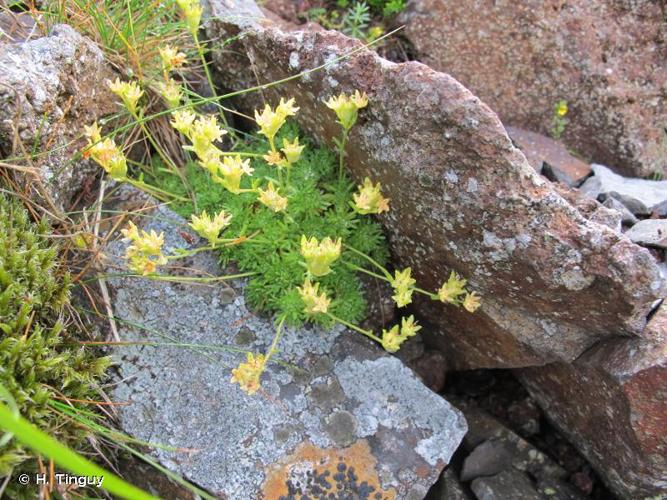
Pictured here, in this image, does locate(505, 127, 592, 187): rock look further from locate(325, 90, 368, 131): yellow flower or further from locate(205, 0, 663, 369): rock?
locate(325, 90, 368, 131): yellow flower

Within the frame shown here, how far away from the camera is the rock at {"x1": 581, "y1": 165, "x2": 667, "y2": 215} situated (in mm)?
3461

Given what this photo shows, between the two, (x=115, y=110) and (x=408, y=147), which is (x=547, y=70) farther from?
(x=115, y=110)

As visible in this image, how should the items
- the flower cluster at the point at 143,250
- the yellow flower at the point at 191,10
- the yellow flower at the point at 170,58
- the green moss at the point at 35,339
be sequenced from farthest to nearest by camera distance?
the yellow flower at the point at 170,58 → the yellow flower at the point at 191,10 → the flower cluster at the point at 143,250 → the green moss at the point at 35,339

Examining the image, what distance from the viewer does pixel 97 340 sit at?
2.88 m

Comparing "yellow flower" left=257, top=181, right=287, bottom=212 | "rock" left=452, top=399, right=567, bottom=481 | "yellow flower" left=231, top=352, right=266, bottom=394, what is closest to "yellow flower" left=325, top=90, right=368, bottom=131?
"yellow flower" left=257, top=181, right=287, bottom=212

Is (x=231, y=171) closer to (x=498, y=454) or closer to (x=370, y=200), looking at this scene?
(x=370, y=200)

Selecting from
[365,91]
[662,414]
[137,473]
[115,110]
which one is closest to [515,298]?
[662,414]

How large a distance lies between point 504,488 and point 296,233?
65.1 inches

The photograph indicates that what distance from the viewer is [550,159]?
381 centimetres

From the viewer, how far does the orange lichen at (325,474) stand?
267 centimetres

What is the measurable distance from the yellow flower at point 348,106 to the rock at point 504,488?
1884 mm

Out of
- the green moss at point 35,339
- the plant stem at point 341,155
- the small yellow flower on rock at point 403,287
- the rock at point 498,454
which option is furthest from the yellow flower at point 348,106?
the rock at point 498,454

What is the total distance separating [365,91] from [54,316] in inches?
66.2

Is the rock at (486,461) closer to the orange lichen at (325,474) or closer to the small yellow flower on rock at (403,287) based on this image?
the orange lichen at (325,474)
